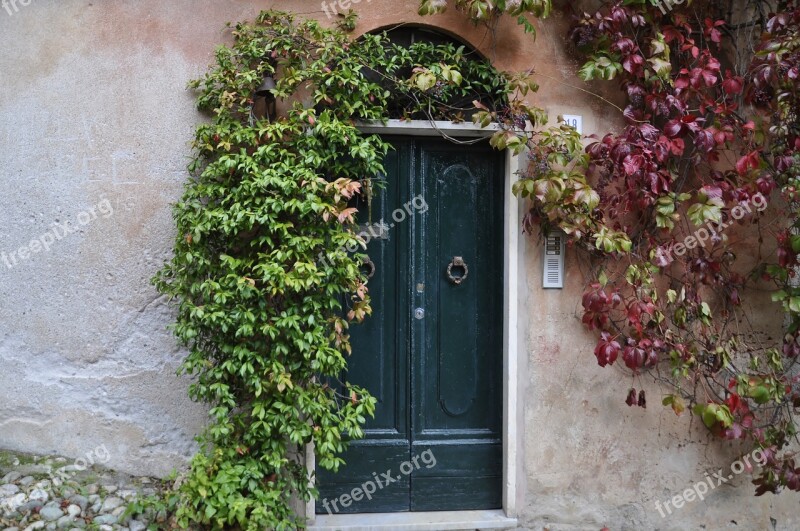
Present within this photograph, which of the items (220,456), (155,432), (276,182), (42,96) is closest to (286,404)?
(220,456)

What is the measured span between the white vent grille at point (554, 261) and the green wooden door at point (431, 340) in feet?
0.95

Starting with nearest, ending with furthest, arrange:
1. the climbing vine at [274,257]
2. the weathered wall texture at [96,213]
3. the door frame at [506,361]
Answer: the climbing vine at [274,257] < the weathered wall texture at [96,213] < the door frame at [506,361]

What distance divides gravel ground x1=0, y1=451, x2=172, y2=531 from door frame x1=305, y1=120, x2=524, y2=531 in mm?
987

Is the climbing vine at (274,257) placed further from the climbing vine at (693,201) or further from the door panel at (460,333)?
the climbing vine at (693,201)

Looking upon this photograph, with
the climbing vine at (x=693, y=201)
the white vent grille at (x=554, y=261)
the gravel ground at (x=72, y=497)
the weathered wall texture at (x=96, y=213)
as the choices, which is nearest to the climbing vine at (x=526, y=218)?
the climbing vine at (x=693, y=201)

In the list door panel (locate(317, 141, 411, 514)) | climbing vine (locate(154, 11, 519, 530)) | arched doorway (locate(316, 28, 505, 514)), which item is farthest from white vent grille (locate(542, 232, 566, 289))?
climbing vine (locate(154, 11, 519, 530))

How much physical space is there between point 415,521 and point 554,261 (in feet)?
5.81

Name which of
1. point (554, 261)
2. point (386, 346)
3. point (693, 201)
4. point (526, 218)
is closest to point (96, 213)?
point (386, 346)

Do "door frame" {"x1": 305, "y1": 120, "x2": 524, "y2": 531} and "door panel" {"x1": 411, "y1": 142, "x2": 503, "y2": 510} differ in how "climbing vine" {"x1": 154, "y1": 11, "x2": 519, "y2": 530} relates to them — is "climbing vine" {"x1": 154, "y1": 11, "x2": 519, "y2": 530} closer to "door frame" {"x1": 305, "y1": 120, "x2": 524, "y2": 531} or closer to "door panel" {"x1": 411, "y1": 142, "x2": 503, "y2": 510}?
"door frame" {"x1": 305, "y1": 120, "x2": 524, "y2": 531}

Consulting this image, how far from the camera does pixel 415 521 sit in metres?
3.80

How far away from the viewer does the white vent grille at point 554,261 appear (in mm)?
3934

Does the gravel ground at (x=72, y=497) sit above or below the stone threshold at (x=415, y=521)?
above

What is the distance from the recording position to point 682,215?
409cm

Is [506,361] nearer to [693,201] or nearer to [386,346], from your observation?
[386,346]
